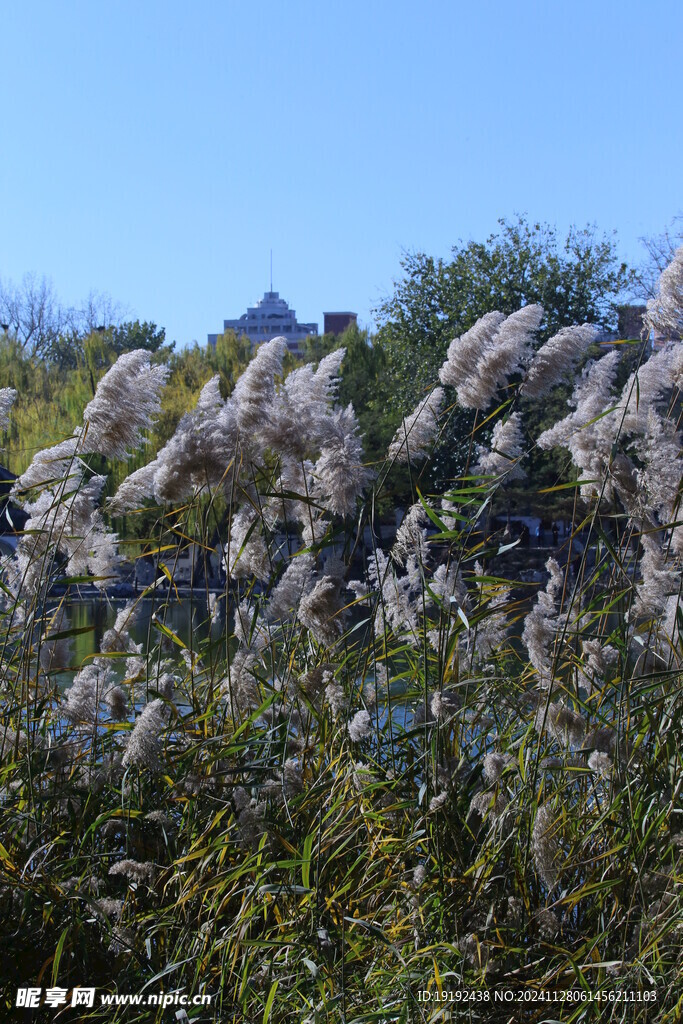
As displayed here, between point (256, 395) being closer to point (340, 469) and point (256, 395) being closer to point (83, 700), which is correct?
point (340, 469)

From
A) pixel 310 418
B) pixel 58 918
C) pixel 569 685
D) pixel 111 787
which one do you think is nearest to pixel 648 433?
pixel 569 685

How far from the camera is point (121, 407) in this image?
2697 millimetres

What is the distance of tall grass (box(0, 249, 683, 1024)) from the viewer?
223 centimetres

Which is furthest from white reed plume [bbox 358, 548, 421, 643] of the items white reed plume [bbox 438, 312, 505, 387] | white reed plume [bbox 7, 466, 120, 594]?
white reed plume [bbox 7, 466, 120, 594]

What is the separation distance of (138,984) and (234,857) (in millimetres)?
369

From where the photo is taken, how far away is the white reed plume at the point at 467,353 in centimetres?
279

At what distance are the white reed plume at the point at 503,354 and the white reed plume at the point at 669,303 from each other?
0.32m

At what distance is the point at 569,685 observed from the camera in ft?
9.58

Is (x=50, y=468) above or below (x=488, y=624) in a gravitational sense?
above

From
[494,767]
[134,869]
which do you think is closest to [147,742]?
[134,869]

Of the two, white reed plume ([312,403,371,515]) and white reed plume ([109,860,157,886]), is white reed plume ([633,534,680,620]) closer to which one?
white reed plume ([312,403,371,515])

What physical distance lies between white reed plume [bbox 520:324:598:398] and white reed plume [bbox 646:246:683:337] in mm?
170

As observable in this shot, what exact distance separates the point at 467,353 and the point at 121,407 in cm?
98

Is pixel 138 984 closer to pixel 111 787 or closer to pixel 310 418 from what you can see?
pixel 111 787
